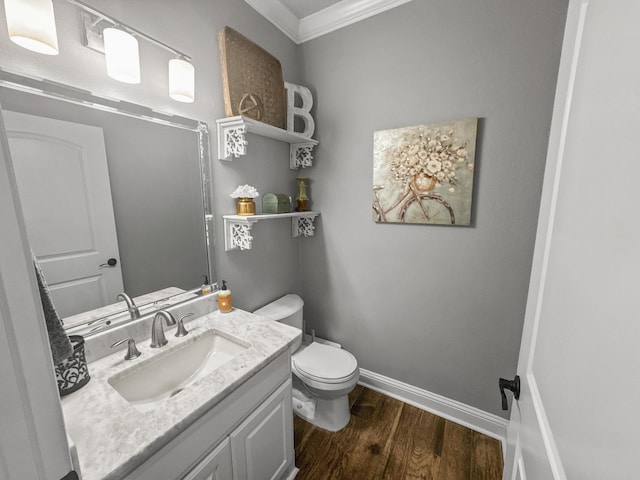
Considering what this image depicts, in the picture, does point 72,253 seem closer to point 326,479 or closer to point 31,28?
point 31,28

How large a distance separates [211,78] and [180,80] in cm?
27

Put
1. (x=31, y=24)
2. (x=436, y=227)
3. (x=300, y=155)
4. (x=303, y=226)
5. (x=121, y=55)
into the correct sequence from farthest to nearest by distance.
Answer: (x=303, y=226) < (x=300, y=155) < (x=436, y=227) < (x=121, y=55) < (x=31, y=24)

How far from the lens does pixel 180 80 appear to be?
1.13 m

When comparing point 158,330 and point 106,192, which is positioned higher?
point 106,192

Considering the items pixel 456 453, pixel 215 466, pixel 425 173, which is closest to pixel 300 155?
pixel 425 173

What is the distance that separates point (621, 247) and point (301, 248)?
1.86m

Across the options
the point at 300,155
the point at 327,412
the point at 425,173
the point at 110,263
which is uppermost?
the point at 300,155

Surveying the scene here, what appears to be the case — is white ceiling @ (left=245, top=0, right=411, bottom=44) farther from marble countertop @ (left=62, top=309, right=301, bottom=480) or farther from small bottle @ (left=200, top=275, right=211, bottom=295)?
marble countertop @ (left=62, top=309, right=301, bottom=480)

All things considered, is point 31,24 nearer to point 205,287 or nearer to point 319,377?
point 205,287

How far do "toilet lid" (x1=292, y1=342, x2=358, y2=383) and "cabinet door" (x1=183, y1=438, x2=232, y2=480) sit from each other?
67cm

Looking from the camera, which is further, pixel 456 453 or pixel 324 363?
pixel 324 363

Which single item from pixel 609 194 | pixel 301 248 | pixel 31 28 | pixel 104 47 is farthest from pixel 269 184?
pixel 609 194

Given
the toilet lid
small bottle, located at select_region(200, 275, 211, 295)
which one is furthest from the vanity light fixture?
the toilet lid

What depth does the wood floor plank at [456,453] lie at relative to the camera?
1.36 m
